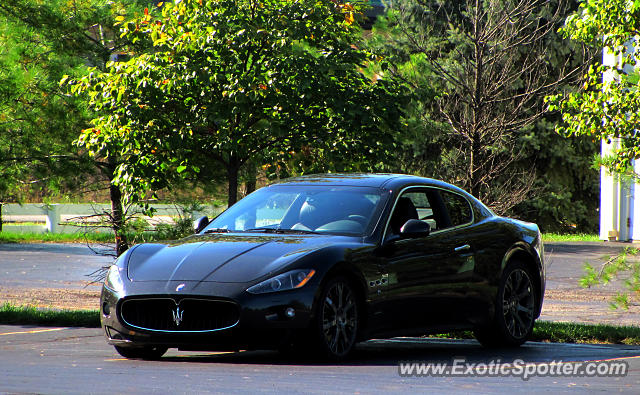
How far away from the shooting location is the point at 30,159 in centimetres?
2125

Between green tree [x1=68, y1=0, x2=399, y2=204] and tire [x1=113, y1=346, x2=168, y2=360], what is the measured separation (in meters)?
4.61

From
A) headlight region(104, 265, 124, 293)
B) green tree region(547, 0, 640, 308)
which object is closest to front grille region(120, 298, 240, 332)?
headlight region(104, 265, 124, 293)

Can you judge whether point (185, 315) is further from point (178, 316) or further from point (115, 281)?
point (115, 281)

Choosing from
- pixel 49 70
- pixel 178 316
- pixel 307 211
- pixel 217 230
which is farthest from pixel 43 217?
pixel 178 316

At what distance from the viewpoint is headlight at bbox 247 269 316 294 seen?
7.66 m

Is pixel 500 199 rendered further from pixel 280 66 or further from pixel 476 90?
pixel 280 66

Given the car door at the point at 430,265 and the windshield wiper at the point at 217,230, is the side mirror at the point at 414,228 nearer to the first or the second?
the car door at the point at 430,265

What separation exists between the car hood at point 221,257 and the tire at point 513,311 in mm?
2091

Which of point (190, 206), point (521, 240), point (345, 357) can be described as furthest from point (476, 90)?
point (345, 357)

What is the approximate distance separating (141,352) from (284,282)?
4.45 feet

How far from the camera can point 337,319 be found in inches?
315

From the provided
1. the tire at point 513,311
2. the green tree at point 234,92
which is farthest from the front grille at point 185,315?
the green tree at point 234,92

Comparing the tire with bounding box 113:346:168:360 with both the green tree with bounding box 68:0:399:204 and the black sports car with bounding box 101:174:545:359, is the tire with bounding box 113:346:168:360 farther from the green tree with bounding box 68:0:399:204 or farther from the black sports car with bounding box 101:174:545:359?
the green tree with bounding box 68:0:399:204

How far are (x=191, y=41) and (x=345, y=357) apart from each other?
18.9 ft
